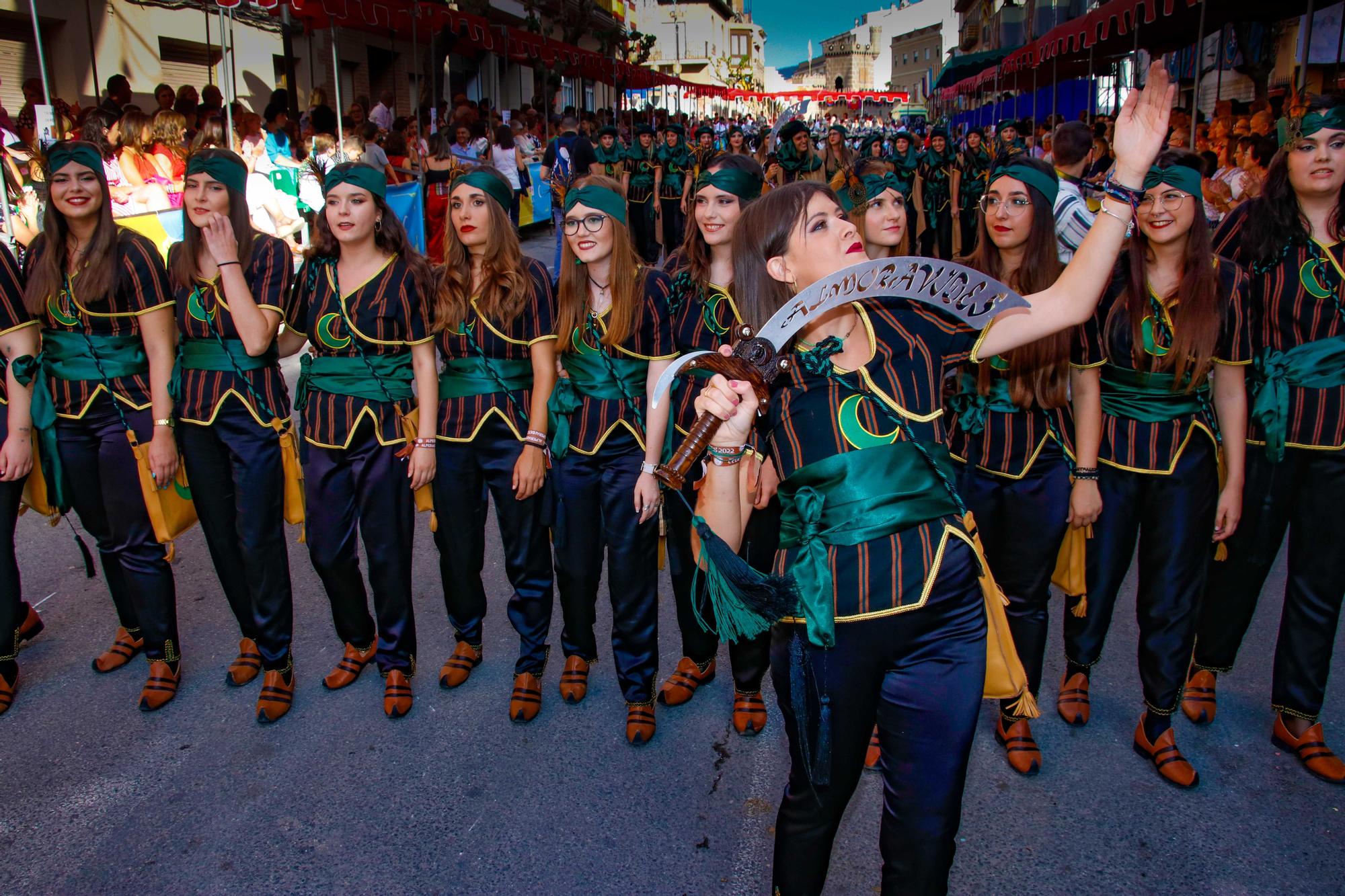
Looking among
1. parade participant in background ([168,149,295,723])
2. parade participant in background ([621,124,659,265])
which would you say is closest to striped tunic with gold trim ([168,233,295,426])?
parade participant in background ([168,149,295,723])

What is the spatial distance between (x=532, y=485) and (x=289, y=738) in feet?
4.35

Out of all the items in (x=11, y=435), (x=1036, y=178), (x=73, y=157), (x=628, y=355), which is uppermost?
(x=73, y=157)

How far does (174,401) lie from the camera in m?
3.75

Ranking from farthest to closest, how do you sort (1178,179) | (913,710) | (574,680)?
(574,680), (1178,179), (913,710)

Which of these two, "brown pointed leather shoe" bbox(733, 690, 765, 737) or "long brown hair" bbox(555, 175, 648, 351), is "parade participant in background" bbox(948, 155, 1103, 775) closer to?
"brown pointed leather shoe" bbox(733, 690, 765, 737)

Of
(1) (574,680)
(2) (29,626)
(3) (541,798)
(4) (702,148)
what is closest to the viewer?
(3) (541,798)

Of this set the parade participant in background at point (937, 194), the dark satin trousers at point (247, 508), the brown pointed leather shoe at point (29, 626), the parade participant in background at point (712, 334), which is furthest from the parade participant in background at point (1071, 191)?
the parade participant in background at point (937, 194)

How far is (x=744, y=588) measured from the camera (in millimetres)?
2117

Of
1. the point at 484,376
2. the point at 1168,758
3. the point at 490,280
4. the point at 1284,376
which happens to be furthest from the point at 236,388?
the point at 1284,376

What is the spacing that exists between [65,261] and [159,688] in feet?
5.63

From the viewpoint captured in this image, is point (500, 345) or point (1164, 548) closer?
point (1164, 548)

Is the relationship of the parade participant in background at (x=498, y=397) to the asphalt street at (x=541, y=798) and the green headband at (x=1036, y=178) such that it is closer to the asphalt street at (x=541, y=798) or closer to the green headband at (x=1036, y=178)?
the asphalt street at (x=541, y=798)

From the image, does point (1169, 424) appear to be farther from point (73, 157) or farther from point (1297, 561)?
point (73, 157)

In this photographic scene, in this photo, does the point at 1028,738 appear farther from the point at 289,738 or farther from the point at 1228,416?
the point at 289,738
